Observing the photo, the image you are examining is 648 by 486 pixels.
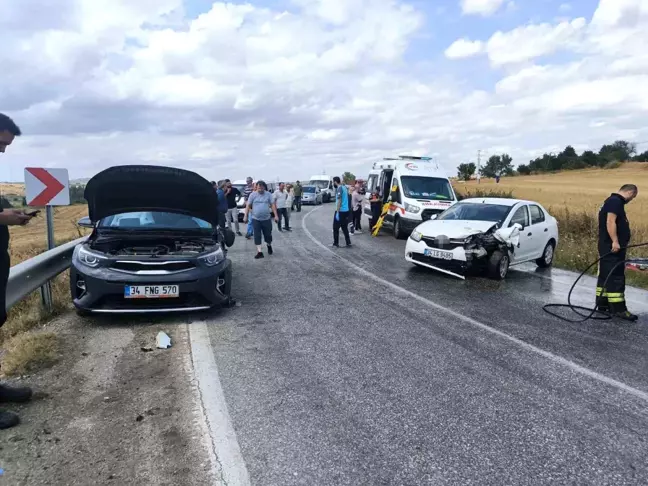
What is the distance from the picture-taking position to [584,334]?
6.21 m

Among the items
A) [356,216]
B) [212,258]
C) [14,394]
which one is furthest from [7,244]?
[356,216]

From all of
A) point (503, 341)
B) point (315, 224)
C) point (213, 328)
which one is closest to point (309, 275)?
point (213, 328)

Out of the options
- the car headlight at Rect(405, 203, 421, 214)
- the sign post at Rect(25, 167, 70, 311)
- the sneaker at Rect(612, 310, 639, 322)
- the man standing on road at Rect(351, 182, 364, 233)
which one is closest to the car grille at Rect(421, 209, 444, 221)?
the car headlight at Rect(405, 203, 421, 214)

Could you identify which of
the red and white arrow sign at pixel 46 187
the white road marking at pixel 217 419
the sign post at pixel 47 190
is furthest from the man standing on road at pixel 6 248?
the red and white arrow sign at pixel 46 187

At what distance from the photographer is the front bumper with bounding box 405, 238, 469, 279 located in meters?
9.59

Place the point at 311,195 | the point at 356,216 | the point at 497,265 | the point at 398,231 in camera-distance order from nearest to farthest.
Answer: the point at 497,265, the point at 398,231, the point at 356,216, the point at 311,195

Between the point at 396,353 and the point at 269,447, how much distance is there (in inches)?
85.1

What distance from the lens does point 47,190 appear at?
272 inches

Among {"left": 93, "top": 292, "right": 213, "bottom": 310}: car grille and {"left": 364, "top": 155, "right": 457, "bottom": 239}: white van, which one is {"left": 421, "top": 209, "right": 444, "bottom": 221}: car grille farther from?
{"left": 93, "top": 292, "right": 213, "bottom": 310}: car grille

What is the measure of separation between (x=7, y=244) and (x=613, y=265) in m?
7.06

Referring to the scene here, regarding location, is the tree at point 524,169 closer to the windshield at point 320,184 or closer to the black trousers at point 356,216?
the windshield at point 320,184

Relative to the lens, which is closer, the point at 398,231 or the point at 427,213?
the point at 427,213

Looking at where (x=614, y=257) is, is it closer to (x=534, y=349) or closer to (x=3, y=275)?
(x=534, y=349)

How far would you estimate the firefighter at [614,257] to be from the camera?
23.4 ft
